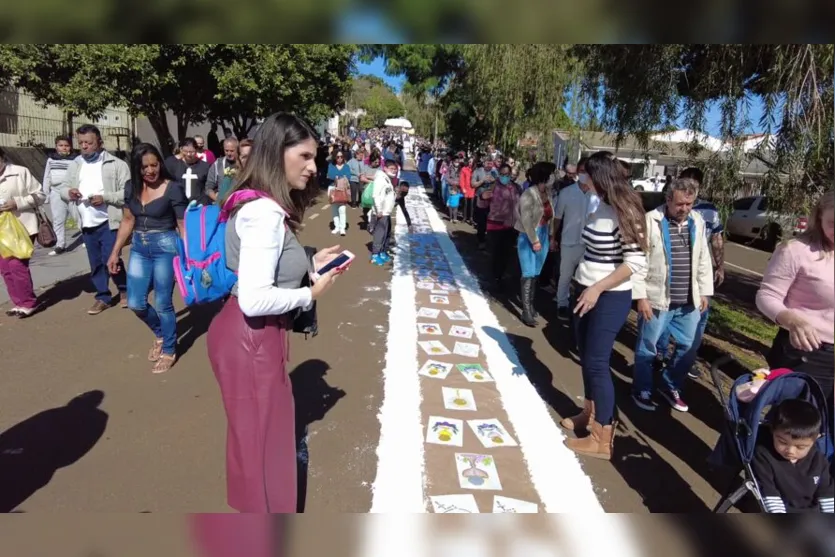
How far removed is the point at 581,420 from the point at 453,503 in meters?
1.39

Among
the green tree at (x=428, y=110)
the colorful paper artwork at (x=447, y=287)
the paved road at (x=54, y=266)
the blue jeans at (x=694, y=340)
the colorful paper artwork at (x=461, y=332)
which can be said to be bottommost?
the colorful paper artwork at (x=461, y=332)

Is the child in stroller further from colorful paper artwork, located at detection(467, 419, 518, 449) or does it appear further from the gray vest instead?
the gray vest

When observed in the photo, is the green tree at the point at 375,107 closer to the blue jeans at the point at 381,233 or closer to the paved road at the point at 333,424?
the blue jeans at the point at 381,233

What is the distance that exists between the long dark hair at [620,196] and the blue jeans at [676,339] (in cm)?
124

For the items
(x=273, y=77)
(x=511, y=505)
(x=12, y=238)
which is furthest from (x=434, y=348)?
(x=273, y=77)

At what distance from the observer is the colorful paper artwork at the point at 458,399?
165 inches

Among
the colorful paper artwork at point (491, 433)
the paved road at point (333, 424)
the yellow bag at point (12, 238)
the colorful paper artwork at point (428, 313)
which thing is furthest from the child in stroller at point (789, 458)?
the yellow bag at point (12, 238)

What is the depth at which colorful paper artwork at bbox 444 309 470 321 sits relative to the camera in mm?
6461

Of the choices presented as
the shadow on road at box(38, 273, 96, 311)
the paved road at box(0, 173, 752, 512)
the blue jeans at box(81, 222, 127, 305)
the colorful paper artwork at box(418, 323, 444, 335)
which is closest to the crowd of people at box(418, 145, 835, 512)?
the paved road at box(0, 173, 752, 512)

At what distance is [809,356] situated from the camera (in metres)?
2.46

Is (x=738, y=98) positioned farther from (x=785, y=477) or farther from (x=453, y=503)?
(x=453, y=503)

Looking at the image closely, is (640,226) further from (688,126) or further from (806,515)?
(806,515)

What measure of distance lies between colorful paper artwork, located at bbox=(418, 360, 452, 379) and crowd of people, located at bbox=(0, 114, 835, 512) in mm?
1216

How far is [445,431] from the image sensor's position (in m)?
3.80
